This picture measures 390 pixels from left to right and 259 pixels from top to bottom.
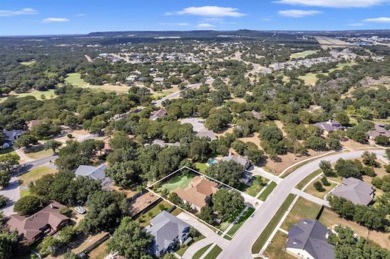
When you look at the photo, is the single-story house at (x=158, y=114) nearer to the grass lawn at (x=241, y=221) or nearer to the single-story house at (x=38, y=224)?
the single-story house at (x=38, y=224)

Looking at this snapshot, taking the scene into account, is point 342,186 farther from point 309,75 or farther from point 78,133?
point 309,75

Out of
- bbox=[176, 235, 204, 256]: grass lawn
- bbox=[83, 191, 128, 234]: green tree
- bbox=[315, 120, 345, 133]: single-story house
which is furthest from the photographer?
bbox=[315, 120, 345, 133]: single-story house

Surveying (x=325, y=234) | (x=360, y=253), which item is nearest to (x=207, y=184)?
(x=325, y=234)

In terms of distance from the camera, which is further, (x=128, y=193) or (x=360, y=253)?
(x=128, y=193)

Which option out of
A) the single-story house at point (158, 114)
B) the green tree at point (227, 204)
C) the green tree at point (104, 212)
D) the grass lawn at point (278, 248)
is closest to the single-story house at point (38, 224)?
the green tree at point (104, 212)

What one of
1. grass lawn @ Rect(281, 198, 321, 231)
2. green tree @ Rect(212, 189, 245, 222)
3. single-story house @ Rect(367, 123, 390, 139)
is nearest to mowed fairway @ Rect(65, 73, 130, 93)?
green tree @ Rect(212, 189, 245, 222)

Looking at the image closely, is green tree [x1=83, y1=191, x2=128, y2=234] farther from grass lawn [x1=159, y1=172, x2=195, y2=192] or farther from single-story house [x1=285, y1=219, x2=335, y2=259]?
single-story house [x1=285, y1=219, x2=335, y2=259]
